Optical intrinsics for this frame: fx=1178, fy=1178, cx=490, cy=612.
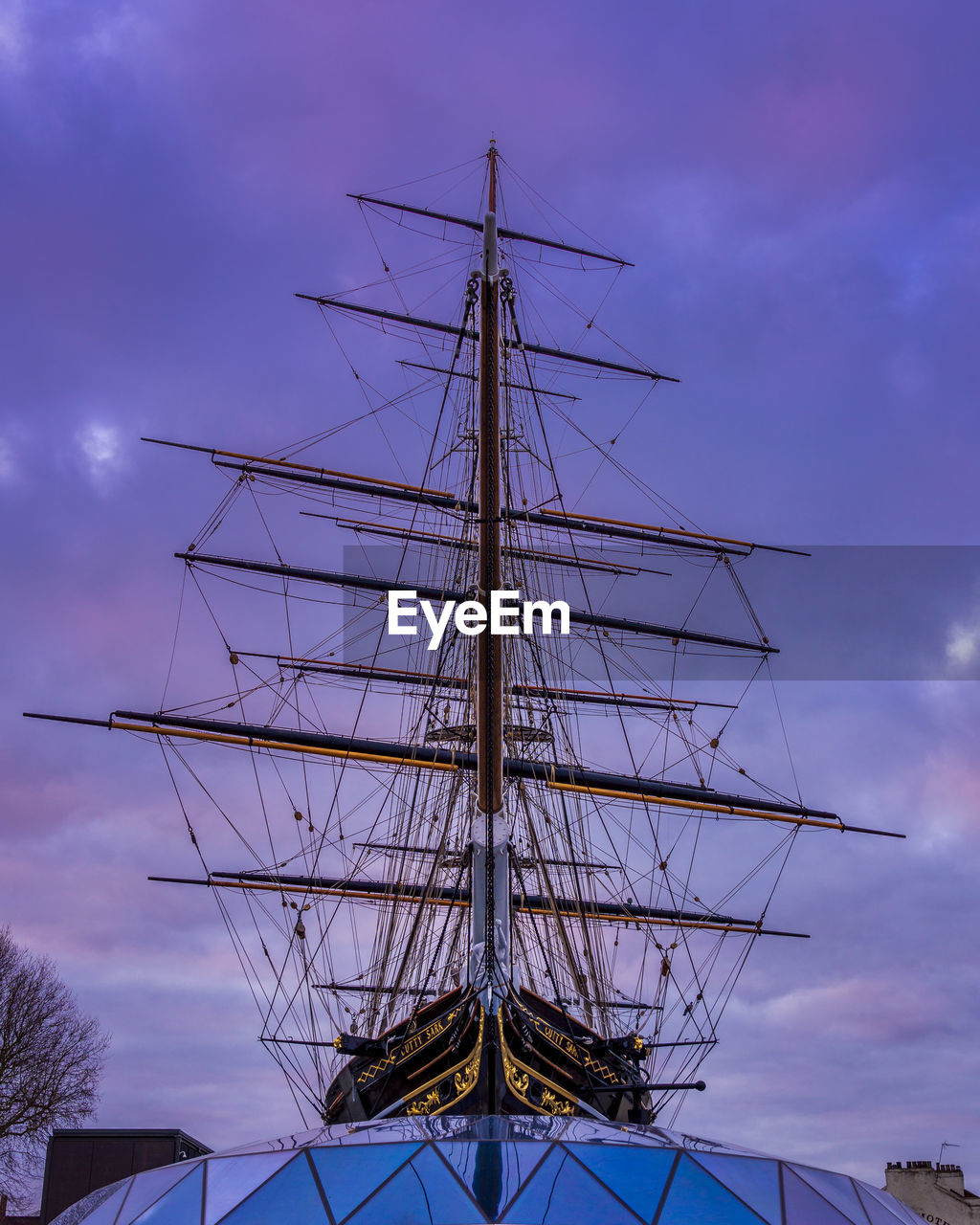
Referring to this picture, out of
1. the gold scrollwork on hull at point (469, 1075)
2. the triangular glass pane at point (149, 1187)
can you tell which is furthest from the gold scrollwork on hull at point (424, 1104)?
the triangular glass pane at point (149, 1187)

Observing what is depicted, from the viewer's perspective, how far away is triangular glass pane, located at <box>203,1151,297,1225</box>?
46.8 feet

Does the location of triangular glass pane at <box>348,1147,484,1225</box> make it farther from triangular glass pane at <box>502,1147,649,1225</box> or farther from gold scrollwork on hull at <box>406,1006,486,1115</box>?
gold scrollwork on hull at <box>406,1006,486,1115</box>

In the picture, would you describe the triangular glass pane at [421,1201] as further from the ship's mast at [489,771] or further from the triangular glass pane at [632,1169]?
the ship's mast at [489,771]

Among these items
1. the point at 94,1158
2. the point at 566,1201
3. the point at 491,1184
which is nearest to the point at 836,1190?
the point at 566,1201

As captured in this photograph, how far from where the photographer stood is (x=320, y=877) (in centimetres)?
4025

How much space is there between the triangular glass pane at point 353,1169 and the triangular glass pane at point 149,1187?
85.3 inches

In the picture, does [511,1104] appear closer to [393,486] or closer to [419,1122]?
[419,1122]

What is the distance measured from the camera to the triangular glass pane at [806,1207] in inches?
566

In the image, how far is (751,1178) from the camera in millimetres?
14844

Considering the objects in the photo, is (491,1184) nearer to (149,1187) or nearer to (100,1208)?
(149,1187)

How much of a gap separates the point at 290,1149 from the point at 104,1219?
9.26 feet

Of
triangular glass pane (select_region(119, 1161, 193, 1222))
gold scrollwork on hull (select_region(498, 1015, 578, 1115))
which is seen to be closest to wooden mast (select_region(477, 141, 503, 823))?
gold scrollwork on hull (select_region(498, 1015, 578, 1115))

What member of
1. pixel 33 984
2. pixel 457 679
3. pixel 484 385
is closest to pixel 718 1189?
pixel 484 385

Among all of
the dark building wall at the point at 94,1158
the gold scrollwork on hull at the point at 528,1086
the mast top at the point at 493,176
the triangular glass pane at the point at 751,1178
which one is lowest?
the triangular glass pane at the point at 751,1178
